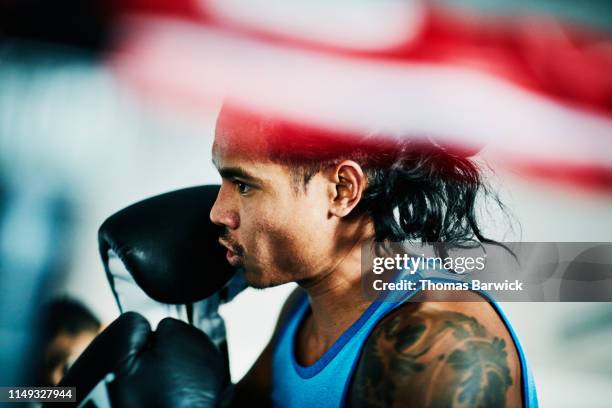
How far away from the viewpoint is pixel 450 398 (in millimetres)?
763

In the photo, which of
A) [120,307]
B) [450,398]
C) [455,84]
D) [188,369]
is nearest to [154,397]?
[188,369]

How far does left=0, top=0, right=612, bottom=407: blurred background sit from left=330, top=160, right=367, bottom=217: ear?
0.07 meters

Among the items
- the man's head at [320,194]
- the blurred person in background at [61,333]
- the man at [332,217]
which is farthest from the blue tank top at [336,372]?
the blurred person in background at [61,333]

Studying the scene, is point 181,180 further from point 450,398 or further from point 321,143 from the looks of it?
point 450,398

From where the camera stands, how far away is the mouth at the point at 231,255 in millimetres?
1074

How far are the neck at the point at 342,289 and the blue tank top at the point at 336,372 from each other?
0.12ft

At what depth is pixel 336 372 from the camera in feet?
3.18

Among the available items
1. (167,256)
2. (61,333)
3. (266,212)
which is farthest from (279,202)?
(61,333)

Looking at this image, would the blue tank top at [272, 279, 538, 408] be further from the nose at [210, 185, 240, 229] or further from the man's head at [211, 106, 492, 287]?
the nose at [210, 185, 240, 229]

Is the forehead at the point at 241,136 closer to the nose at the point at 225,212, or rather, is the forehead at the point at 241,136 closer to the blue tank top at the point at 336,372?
the nose at the point at 225,212

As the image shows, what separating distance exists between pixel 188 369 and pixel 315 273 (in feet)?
0.90

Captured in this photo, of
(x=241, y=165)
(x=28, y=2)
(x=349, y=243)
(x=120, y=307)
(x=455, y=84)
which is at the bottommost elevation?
(x=120, y=307)

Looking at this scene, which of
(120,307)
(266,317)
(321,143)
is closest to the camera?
(321,143)

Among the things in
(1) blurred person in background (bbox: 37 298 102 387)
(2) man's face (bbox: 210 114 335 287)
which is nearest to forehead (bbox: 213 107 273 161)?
(2) man's face (bbox: 210 114 335 287)
